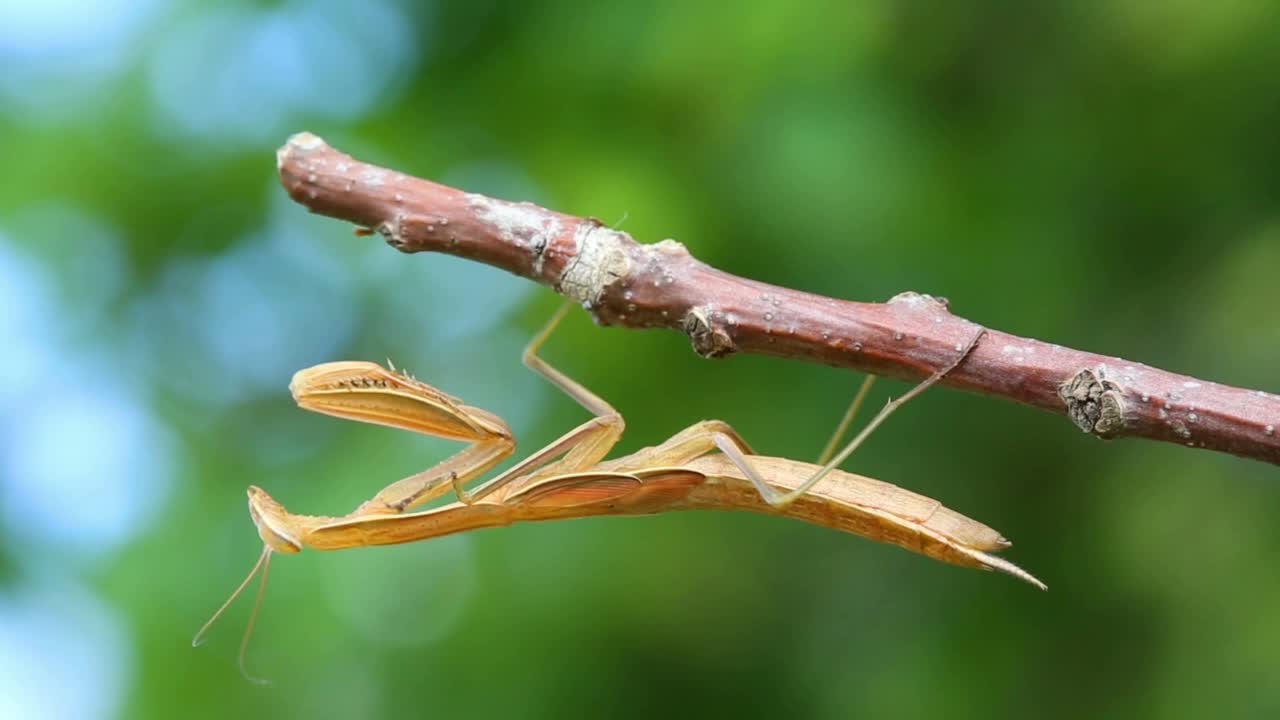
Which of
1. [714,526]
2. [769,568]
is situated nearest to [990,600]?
[769,568]

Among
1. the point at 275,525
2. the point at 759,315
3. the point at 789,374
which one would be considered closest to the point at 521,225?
the point at 759,315

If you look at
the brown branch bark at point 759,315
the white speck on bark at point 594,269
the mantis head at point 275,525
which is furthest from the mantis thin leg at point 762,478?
the mantis head at point 275,525

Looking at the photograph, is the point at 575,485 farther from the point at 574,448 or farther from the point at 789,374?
the point at 789,374

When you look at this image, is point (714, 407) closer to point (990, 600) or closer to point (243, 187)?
point (990, 600)

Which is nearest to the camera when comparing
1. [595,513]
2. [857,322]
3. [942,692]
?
[857,322]

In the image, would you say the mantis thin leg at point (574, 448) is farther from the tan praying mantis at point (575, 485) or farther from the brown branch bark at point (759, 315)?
the brown branch bark at point (759, 315)

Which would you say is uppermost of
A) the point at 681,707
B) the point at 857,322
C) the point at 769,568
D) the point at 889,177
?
the point at 889,177
